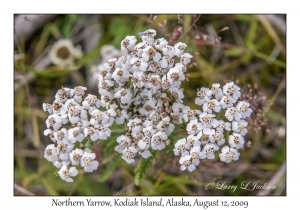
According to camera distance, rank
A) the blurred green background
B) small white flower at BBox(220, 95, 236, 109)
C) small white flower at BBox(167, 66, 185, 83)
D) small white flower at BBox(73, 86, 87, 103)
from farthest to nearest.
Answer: the blurred green background → small white flower at BBox(73, 86, 87, 103) → small white flower at BBox(220, 95, 236, 109) → small white flower at BBox(167, 66, 185, 83)

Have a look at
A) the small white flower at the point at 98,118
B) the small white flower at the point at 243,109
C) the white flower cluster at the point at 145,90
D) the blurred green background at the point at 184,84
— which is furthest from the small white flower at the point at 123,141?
the blurred green background at the point at 184,84

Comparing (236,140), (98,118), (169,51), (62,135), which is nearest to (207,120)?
(236,140)

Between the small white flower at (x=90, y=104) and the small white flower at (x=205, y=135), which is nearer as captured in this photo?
the small white flower at (x=205, y=135)

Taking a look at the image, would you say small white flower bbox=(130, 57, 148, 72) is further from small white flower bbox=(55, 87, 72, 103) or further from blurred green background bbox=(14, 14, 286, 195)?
blurred green background bbox=(14, 14, 286, 195)

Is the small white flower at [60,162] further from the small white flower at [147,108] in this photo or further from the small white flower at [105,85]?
the small white flower at [147,108]

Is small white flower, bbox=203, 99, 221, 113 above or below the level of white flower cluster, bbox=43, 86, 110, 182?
above

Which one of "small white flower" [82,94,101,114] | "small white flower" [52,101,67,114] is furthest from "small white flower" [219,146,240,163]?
"small white flower" [52,101,67,114]
